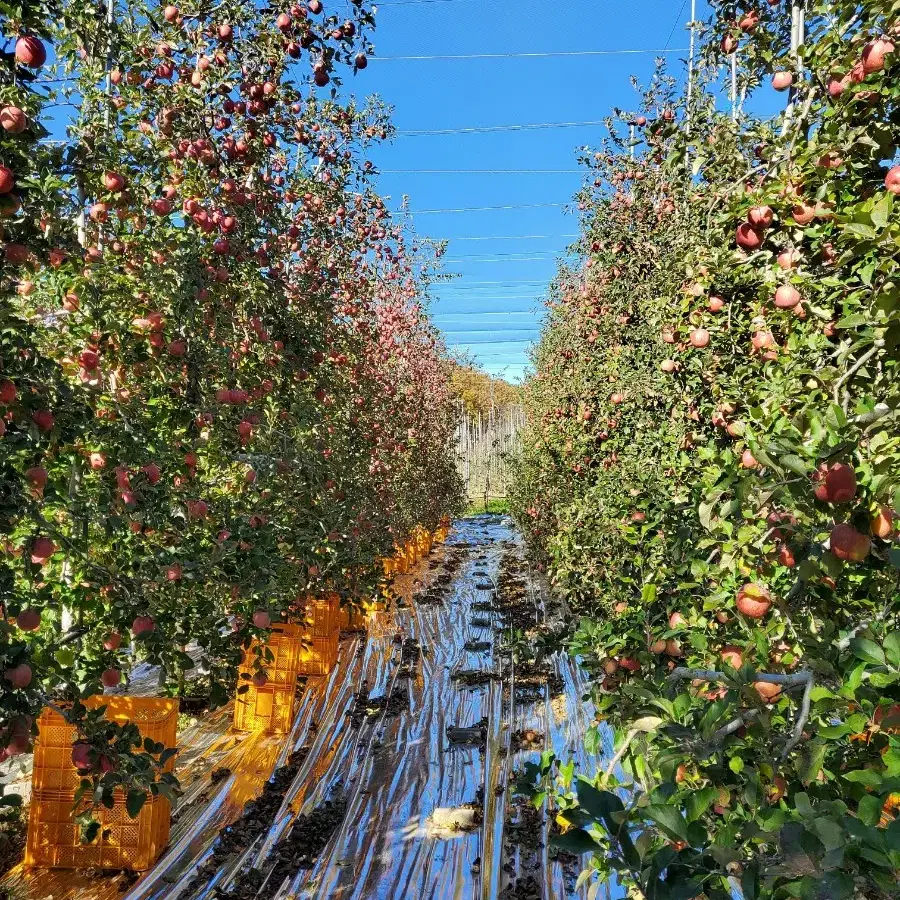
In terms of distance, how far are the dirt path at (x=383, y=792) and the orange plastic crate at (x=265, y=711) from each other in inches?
4.1

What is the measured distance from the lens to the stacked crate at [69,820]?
11.4ft

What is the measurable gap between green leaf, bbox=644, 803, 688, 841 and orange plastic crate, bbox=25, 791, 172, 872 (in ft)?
10.9

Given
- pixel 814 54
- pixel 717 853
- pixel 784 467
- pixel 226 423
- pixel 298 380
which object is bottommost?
pixel 717 853

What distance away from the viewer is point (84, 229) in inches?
114

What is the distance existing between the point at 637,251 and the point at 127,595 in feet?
11.8

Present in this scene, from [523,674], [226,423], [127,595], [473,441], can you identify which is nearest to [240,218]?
[226,423]

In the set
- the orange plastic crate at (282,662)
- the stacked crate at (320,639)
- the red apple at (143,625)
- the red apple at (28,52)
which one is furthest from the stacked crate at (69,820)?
the red apple at (28,52)

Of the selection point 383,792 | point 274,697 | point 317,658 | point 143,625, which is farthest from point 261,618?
point 317,658

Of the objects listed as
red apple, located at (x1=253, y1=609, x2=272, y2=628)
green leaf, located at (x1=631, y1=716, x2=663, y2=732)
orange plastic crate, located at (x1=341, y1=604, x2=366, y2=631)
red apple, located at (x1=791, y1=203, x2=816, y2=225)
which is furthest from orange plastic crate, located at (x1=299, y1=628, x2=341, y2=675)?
red apple, located at (x1=791, y1=203, x2=816, y2=225)

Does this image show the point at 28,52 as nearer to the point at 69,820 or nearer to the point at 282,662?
the point at 69,820

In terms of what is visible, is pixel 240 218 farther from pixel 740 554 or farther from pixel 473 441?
pixel 473 441

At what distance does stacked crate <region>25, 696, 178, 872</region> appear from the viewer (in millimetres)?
3486

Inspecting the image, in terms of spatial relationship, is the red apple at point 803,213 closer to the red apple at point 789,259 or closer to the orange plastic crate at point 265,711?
the red apple at point 789,259

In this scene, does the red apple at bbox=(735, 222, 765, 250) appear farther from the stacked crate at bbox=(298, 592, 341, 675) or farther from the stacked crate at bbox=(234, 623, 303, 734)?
the stacked crate at bbox=(298, 592, 341, 675)
